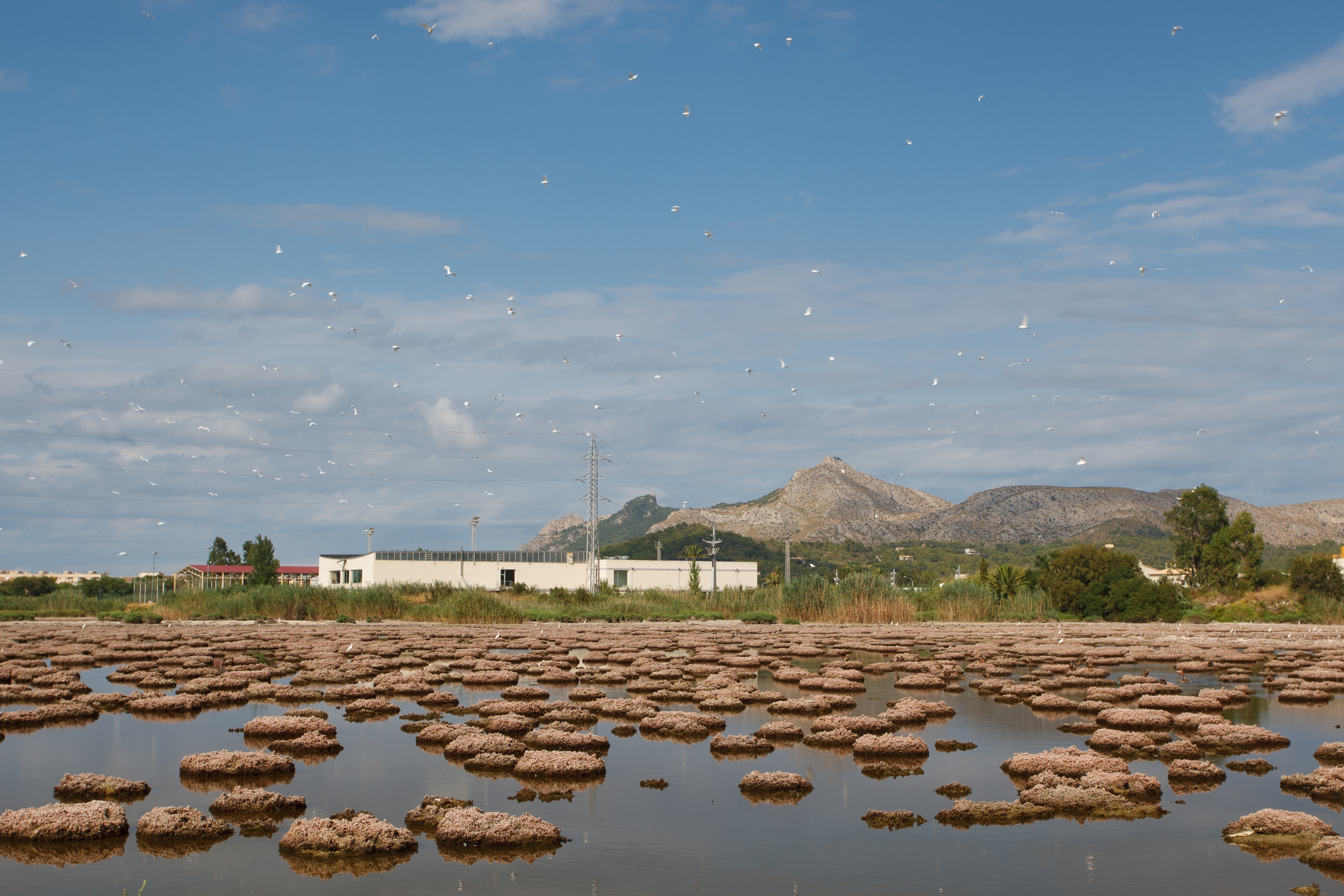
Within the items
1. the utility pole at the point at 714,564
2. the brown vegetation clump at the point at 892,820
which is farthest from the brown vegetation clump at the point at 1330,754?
the utility pole at the point at 714,564

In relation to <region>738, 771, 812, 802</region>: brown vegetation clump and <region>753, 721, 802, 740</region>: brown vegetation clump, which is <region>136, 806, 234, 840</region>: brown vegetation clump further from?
<region>753, 721, 802, 740</region>: brown vegetation clump

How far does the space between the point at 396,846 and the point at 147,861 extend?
2450 mm

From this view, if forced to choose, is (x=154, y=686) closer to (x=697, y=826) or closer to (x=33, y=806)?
(x=33, y=806)

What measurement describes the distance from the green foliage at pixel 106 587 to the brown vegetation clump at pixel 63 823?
2494 inches

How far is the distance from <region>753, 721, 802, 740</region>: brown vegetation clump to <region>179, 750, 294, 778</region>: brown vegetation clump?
7.40 metres

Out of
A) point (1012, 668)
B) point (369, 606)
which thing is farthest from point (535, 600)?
point (1012, 668)

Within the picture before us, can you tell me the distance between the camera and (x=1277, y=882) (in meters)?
9.62

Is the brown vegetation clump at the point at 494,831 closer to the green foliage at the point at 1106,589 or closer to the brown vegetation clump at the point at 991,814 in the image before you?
the brown vegetation clump at the point at 991,814

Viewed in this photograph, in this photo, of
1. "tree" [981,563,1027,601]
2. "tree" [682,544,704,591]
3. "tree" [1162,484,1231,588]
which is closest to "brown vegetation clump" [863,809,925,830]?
"tree" [981,563,1027,601]

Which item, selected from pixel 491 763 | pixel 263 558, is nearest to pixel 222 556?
pixel 263 558

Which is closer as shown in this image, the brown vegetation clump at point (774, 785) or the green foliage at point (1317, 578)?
the brown vegetation clump at point (774, 785)

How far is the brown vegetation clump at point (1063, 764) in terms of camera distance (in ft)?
45.2

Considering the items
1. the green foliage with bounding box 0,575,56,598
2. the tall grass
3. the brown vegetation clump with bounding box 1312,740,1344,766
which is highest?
the green foliage with bounding box 0,575,56,598

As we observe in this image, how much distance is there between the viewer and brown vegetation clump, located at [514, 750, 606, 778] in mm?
14000
